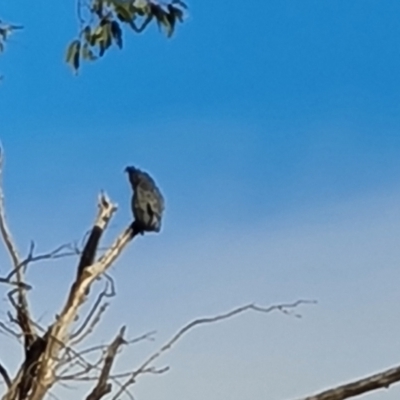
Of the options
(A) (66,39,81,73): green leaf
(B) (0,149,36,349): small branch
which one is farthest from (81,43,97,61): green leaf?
(B) (0,149,36,349): small branch

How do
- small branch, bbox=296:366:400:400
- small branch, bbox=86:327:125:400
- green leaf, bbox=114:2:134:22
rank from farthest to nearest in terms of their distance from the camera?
1. green leaf, bbox=114:2:134:22
2. small branch, bbox=86:327:125:400
3. small branch, bbox=296:366:400:400

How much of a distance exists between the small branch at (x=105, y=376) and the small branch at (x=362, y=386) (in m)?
0.47

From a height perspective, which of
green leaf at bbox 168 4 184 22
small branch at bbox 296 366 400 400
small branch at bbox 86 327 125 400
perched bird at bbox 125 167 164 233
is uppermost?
green leaf at bbox 168 4 184 22

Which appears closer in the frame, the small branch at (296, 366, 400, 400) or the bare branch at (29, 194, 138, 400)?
the small branch at (296, 366, 400, 400)

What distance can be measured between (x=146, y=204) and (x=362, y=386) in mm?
606

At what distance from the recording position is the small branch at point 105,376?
1508mm

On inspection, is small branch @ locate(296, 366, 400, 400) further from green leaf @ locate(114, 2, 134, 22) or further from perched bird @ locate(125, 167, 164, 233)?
green leaf @ locate(114, 2, 134, 22)

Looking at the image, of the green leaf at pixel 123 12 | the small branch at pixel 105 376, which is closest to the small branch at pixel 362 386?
the small branch at pixel 105 376

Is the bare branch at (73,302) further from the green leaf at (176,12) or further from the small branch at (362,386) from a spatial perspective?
the green leaf at (176,12)

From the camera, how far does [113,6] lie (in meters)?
2.65

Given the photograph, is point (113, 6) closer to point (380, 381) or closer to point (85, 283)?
point (85, 283)

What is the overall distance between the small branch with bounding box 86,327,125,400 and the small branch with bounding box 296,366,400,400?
1.54ft

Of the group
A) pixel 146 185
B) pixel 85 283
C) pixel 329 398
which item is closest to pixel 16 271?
pixel 85 283

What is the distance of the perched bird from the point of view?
Answer: 160 centimetres
